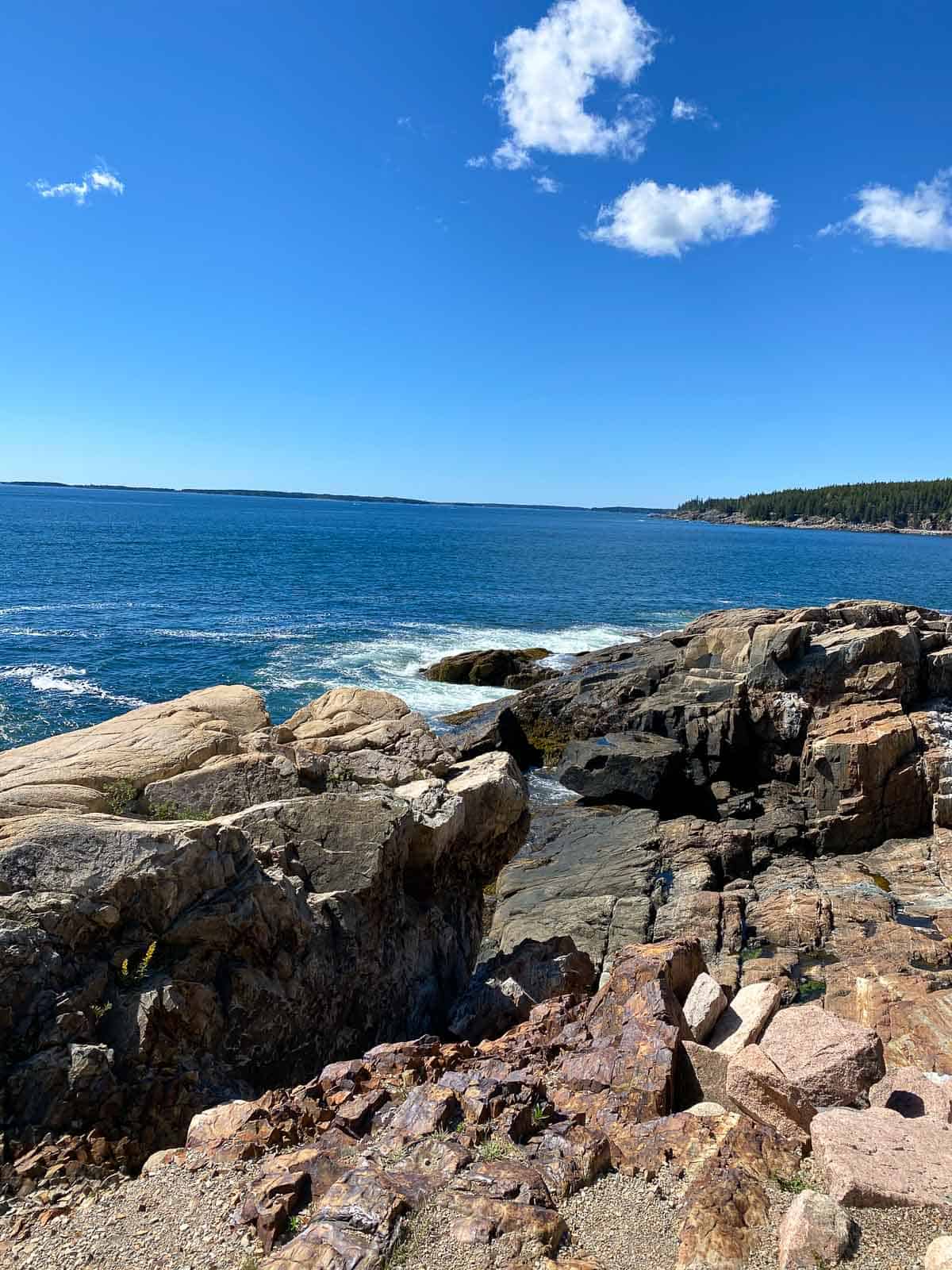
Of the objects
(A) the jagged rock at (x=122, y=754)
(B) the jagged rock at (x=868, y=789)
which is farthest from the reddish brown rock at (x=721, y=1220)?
(B) the jagged rock at (x=868, y=789)

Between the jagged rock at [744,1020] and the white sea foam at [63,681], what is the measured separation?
100ft

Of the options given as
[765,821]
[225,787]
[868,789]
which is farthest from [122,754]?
[868,789]

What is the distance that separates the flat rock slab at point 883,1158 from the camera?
722 cm

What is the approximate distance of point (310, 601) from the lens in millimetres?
70062

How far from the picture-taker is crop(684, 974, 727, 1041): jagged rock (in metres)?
11.4

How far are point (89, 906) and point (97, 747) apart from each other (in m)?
5.21

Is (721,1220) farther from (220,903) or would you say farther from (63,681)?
(63,681)

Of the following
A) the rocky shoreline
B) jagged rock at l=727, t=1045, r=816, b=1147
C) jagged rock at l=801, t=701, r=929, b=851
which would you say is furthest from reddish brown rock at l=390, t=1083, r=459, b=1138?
jagged rock at l=801, t=701, r=929, b=851

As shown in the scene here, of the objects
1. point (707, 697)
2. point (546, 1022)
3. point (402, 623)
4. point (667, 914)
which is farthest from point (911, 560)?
point (546, 1022)

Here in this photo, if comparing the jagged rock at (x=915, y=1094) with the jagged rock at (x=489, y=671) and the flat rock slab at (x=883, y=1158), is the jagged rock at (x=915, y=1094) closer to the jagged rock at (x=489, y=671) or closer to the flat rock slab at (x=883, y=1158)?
the flat rock slab at (x=883, y=1158)

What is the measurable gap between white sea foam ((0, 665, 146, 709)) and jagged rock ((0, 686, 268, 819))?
20.5 metres

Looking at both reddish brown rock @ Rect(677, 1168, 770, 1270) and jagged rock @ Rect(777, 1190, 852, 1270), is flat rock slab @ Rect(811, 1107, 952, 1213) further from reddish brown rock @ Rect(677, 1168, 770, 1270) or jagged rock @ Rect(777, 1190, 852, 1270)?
reddish brown rock @ Rect(677, 1168, 770, 1270)

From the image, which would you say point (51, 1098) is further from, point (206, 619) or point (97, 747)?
point (206, 619)

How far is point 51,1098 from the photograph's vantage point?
875 centimetres
